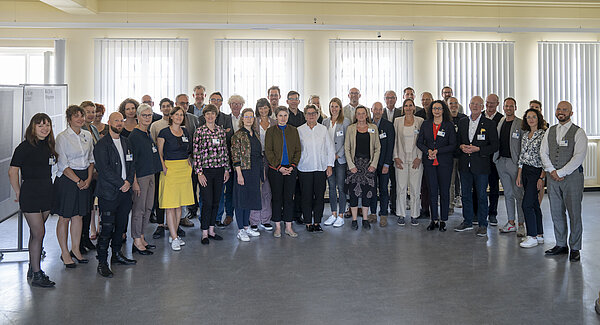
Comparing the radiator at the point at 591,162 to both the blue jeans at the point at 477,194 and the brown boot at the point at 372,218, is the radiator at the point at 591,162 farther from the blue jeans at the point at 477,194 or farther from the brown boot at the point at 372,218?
the brown boot at the point at 372,218

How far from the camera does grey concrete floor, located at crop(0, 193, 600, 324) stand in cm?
384

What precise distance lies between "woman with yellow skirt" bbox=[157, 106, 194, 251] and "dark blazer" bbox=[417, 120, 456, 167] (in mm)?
3025

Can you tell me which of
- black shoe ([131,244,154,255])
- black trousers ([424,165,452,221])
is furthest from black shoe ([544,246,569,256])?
black shoe ([131,244,154,255])

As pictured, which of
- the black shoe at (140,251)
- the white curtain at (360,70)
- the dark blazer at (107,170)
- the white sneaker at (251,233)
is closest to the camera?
the dark blazer at (107,170)

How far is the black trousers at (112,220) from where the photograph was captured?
481cm

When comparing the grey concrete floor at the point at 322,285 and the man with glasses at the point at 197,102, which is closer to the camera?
the grey concrete floor at the point at 322,285

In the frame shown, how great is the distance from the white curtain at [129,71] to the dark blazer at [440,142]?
4.94 m

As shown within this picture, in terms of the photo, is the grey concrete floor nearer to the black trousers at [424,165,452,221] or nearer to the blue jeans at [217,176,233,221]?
the black trousers at [424,165,452,221]

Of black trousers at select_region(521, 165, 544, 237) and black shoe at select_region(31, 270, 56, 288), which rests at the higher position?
black trousers at select_region(521, 165, 544, 237)

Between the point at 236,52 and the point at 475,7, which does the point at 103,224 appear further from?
the point at 475,7

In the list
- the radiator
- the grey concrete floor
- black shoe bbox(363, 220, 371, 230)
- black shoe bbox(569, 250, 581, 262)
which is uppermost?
the radiator

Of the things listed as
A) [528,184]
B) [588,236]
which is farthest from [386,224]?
[588,236]

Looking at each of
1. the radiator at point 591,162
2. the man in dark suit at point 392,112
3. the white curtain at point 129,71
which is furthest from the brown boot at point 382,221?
the radiator at point 591,162

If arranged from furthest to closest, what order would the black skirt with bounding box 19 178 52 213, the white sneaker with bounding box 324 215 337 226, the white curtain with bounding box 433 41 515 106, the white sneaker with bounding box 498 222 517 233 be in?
the white curtain with bounding box 433 41 515 106 < the white sneaker with bounding box 324 215 337 226 < the white sneaker with bounding box 498 222 517 233 < the black skirt with bounding box 19 178 52 213
